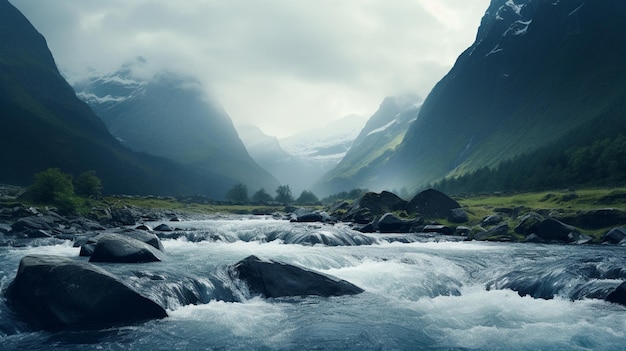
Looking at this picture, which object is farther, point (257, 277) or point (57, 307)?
point (257, 277)

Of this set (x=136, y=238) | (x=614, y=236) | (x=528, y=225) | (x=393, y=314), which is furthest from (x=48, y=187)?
(x=614, y=236)

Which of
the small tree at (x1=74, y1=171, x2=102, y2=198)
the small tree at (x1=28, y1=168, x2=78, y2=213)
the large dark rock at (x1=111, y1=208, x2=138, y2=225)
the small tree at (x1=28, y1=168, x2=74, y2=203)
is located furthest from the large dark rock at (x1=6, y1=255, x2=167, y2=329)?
the small tree at (x1=74, y1=171, x2=102, y2=198)

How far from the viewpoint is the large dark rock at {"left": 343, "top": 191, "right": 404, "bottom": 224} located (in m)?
92.0

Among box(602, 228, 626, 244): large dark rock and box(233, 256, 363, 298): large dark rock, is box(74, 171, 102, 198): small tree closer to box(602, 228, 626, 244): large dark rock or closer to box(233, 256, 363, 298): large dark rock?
box(233, 256, 363, 298): large dark rock

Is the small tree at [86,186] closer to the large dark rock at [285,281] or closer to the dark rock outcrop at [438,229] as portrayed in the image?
the dark rock outcrop at [438,229]

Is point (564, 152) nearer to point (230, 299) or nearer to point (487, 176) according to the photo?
point (487, 176)

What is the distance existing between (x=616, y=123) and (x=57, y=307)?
195501mm

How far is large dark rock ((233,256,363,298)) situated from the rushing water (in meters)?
1.02

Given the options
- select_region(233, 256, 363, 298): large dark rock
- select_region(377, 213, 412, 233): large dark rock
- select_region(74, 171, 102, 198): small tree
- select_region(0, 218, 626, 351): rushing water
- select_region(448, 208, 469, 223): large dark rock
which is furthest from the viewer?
select_region(74, 171, 102, 198): small tree

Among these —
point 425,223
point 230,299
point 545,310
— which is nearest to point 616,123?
point 425,223

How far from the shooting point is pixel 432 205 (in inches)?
3442

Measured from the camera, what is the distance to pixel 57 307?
19219 mm

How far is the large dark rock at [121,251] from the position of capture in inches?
1176

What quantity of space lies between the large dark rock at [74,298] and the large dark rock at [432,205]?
73508mm
